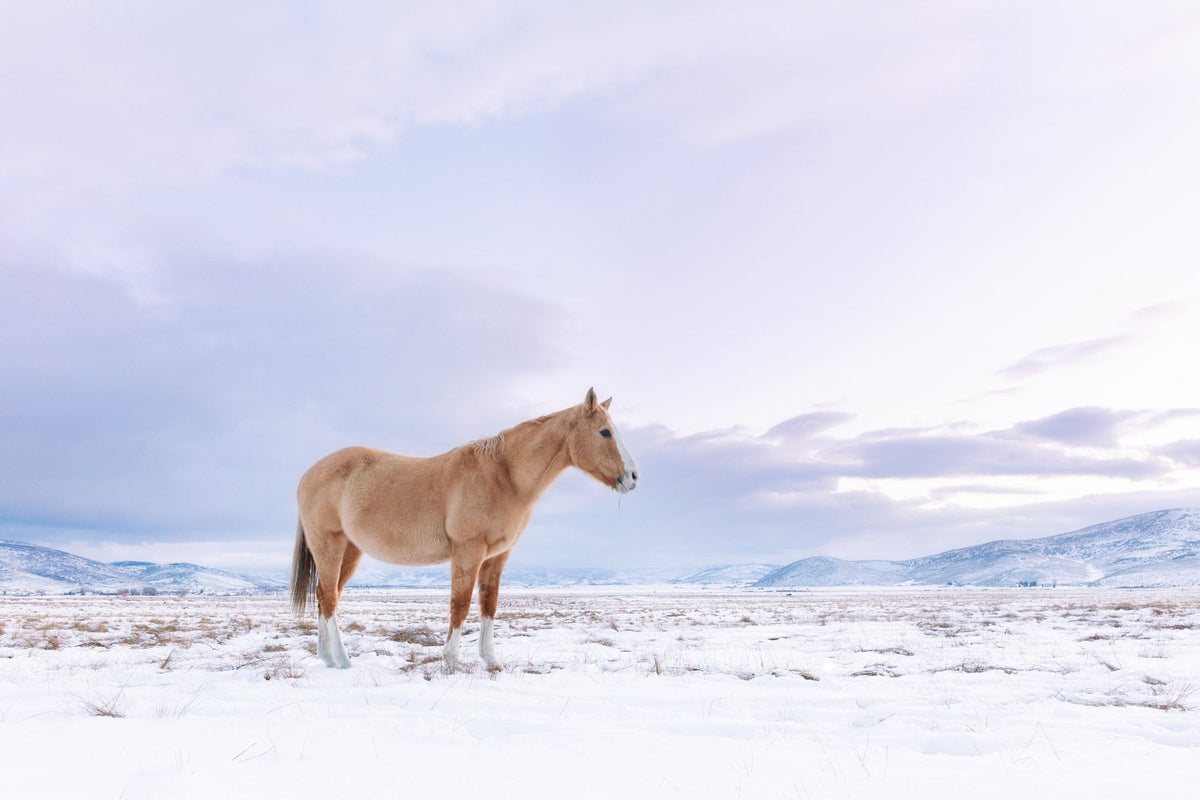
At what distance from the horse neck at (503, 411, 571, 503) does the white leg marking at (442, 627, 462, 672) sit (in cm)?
177

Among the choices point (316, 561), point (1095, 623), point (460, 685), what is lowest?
A: point (1095, 623)

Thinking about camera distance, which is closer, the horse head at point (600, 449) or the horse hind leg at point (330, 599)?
the horse head at point (600, 449)

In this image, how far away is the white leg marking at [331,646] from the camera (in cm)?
812

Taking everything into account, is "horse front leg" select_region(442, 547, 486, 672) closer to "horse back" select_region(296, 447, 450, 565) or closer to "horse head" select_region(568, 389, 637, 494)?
"horse back" select_region(296, 447, 450, 565)

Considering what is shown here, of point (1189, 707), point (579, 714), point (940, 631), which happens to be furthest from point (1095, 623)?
point (579, 714)

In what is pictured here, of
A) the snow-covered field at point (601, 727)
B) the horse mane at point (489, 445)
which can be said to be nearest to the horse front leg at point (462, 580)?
the snow-covered field at point (601, 727)

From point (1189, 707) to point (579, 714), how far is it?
5.03 m

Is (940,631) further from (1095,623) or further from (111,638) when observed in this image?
(111,638)

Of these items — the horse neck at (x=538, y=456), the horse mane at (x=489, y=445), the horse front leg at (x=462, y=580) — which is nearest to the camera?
the horse front leg at (x=462, y=580)

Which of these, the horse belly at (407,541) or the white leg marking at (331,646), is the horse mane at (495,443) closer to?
the horse belly at (407,541)

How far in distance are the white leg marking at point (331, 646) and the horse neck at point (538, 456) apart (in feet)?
9.42

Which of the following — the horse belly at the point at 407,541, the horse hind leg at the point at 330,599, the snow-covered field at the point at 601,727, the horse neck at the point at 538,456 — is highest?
the horse neck at the point at 538,456

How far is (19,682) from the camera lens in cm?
653

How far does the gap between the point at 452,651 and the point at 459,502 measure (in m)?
1.68
